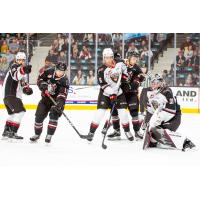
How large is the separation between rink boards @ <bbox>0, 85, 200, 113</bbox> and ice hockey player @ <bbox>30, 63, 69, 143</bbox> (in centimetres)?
462

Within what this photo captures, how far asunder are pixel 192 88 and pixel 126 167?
5786 millimetres

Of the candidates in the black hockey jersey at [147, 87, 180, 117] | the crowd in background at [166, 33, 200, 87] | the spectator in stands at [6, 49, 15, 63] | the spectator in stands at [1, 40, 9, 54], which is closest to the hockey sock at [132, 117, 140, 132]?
the black hockey jersey at [147, 87, 180, 117]

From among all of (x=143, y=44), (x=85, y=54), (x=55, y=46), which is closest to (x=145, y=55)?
(x=143, y=44)

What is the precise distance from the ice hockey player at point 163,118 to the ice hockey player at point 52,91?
918 mm

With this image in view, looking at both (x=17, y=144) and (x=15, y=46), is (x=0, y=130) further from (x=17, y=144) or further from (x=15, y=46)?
(x=15, y=46)

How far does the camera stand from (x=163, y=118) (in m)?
4.74

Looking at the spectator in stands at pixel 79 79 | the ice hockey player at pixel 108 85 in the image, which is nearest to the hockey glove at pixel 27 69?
the ice hockey player at pixel 108 85

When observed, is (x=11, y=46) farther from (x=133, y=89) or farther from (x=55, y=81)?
(x=55, y=81)

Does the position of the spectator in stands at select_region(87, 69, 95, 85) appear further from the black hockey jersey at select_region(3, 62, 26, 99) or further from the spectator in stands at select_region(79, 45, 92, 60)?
the black hockey jersey at select_region(3, 62, 26, 99)

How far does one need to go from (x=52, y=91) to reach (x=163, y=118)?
1205 mm

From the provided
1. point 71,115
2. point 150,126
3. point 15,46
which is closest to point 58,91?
point 150,126

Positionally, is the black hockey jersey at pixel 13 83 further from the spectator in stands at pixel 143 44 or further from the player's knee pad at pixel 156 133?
the spectator in stands at pixel 143 44

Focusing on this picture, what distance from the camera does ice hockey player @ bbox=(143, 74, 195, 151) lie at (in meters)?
4.69

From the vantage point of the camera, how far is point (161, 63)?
10352 mm
